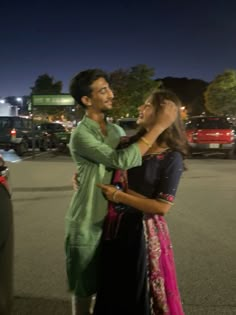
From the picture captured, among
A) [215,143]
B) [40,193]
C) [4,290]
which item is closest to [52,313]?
[4,290]

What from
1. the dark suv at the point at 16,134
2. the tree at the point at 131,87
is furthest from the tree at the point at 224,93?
the dark suv at the point at 16,134

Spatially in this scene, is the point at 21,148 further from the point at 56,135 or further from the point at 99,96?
the point at 99,96

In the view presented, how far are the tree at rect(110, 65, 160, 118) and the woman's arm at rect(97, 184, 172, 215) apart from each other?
45895mm

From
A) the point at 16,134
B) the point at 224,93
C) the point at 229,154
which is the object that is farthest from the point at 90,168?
the point at 224,93

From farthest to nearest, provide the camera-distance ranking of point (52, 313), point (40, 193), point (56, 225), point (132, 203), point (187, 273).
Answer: point (40, 193) → point (56, 225) → point (187, 273) → point (52, 313) → point (132, 203)

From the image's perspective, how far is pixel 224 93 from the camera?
6381 centimetres

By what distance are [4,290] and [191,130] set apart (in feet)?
59.1

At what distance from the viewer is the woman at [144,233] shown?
8.34 ft

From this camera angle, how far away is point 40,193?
34.3ft

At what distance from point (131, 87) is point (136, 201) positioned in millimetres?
47324

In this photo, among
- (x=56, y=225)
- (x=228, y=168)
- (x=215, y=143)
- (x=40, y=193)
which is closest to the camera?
(x=56, y=225)

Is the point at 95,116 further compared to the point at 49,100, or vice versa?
the point at 49,100

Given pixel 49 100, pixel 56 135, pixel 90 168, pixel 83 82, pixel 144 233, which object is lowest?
pixel 56 135

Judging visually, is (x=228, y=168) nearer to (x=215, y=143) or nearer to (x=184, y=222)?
(x=215, y=143)
